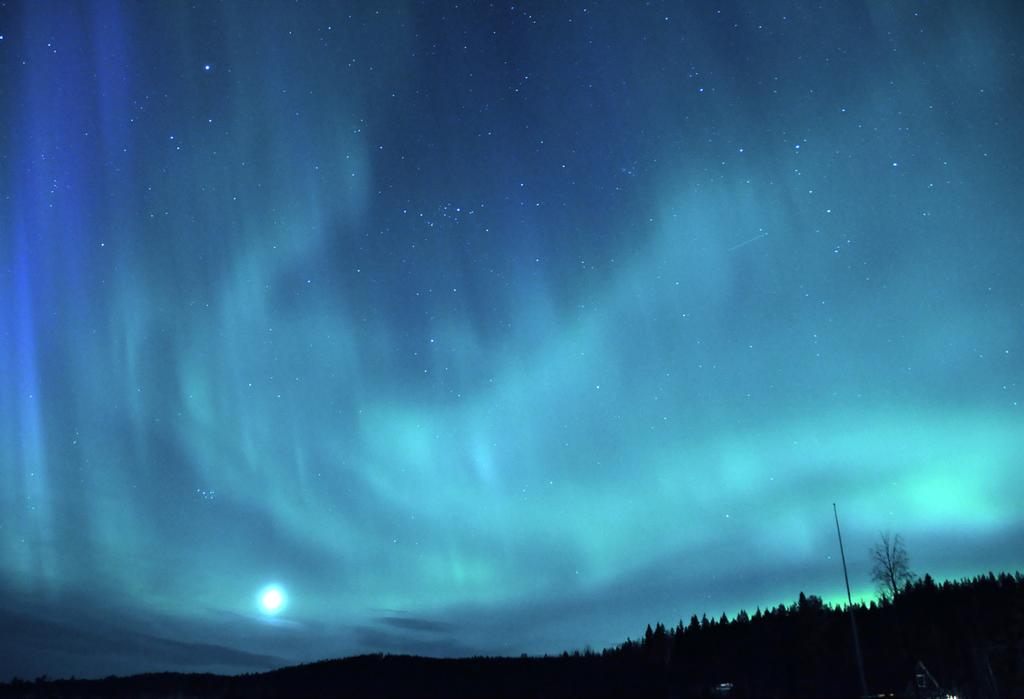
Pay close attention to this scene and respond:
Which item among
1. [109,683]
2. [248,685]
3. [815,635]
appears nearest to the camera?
[815,635]

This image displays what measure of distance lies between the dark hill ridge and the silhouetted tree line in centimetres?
16

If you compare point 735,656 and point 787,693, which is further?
point 735,656

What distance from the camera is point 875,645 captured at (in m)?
102

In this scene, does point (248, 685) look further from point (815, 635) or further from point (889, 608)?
point (889, 608)

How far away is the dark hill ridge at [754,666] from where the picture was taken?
94.3 metres

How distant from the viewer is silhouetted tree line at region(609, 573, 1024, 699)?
3733 inches

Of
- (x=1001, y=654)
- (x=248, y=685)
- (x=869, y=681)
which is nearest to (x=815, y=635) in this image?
(x=869, y=681)

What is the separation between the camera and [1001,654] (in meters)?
74.8

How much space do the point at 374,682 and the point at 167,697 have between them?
115 ft

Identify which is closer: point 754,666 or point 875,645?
point 875,645

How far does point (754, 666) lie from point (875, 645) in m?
17.1

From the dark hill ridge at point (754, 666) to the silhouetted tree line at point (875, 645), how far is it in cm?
16

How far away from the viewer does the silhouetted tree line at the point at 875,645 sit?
94.8m

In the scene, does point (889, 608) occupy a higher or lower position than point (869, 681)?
higher
